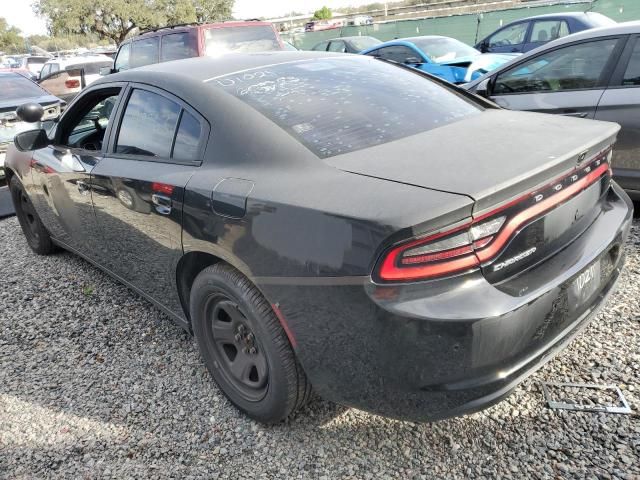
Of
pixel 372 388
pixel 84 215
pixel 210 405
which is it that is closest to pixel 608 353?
pixel 372 388

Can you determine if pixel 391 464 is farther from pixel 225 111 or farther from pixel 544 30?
pixel 544 30

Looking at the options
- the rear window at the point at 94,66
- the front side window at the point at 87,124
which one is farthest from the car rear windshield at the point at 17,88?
the rear window at the point at 94,66

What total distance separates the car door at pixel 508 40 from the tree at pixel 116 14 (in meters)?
29.0

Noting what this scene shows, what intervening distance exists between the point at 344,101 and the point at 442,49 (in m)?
8.49

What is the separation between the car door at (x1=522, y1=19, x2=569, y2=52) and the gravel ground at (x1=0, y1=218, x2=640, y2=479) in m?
8.77

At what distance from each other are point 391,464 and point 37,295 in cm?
300

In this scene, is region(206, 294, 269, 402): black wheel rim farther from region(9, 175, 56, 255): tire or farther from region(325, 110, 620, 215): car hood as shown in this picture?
region(9, 175, 56, 255): tire

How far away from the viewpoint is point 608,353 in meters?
2.58

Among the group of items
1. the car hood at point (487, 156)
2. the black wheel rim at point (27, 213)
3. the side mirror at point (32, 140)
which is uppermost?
the car hood at point (487, 156)

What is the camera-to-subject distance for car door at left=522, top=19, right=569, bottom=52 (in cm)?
1028

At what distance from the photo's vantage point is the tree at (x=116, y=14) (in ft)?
117

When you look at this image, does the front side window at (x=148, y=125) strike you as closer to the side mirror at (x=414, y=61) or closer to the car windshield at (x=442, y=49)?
the side mirror at (x=414, y=61)

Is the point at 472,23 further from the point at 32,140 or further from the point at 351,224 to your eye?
the point at 351,224

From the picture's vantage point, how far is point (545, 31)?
10.8 metres
